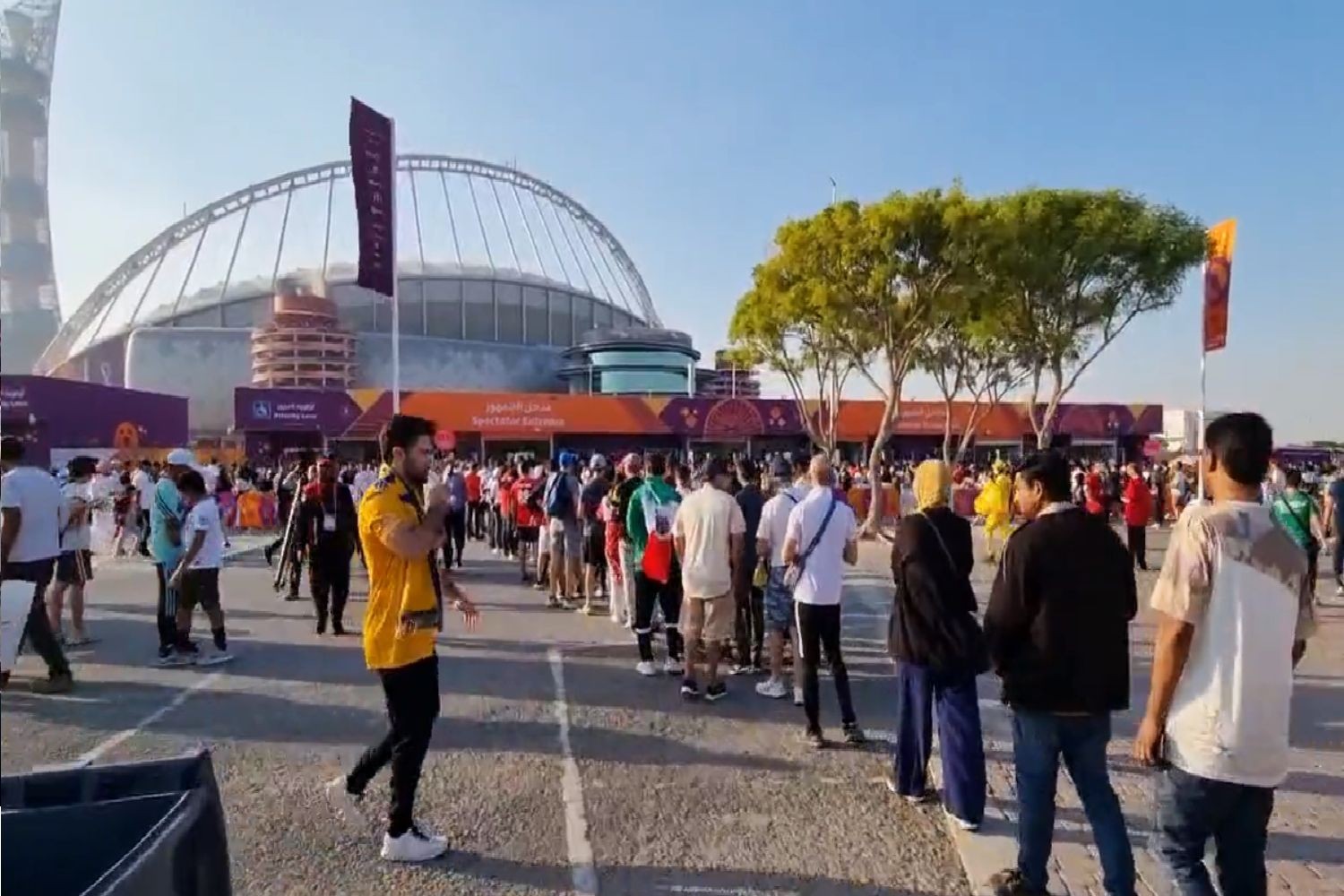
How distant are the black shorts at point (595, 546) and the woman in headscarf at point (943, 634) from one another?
645cm

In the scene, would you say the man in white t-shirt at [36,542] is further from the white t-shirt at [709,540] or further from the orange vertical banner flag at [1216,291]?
the orange vertical banner flag at [1216,291]

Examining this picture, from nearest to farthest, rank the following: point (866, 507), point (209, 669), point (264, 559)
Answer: point (209, 669) → point (264, 559) → point (866, 507)

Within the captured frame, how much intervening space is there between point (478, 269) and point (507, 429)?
54.6 meters

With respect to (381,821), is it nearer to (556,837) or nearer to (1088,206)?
(556,837)

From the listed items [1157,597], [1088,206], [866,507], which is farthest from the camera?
[866,507]

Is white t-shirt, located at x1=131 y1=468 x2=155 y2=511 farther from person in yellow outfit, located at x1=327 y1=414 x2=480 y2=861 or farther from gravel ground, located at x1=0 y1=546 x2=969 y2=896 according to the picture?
person in yellow outfit, located at x1=327 y1=414 x2=480 y2=861

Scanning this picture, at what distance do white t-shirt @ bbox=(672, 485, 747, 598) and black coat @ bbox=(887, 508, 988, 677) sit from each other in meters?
2.23

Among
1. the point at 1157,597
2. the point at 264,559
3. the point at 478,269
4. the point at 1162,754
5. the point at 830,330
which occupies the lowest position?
the point at 264,559

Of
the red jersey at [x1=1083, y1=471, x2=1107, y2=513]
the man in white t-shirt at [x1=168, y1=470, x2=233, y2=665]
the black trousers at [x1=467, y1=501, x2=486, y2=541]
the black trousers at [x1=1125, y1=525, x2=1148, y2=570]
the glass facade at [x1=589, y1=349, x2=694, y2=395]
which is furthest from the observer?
the glass facade at [x1=589, y1=349, x2=694, y2=395]

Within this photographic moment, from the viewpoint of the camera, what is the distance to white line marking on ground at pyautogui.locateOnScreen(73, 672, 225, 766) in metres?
5.69

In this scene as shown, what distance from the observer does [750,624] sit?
823 cm

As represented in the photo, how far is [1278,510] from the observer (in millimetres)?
9828

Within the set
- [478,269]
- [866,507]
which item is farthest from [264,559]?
[478,269]

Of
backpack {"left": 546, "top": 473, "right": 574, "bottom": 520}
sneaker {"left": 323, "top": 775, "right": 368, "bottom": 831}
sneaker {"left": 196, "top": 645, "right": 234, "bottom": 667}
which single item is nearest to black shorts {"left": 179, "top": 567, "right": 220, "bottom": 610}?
sneaker {"left": 196, "top": 645, "right": 234, "bottom": 667}
